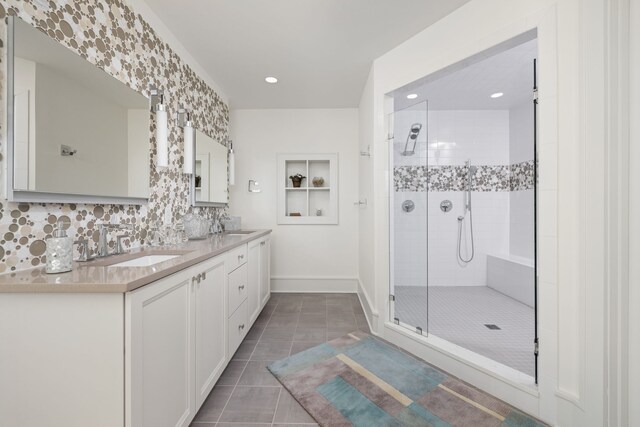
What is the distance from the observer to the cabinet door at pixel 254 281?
233 centimetres

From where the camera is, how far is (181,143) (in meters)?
2.27

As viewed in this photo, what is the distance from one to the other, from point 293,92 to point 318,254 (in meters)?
2.16

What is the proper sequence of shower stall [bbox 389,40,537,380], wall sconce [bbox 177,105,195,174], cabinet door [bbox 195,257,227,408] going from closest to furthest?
cabinet door [bbox 195,257,227,408] < wall sconce [bbox 177,105,195,174] < shower stall [bbox 389,40,537,380]

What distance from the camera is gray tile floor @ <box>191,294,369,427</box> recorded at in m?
1.43

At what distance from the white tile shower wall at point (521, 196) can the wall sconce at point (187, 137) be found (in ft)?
13.2

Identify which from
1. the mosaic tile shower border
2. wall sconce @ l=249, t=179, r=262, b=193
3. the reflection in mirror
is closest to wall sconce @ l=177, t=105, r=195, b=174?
the reflection in mirror

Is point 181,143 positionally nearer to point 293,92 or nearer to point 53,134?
point 53,134

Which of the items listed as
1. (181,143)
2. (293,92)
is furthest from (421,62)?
(181,143)

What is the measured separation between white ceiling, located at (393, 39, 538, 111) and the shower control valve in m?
1.34

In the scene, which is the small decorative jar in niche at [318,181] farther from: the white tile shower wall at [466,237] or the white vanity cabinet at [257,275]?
the white tile shower wall at [466,237]

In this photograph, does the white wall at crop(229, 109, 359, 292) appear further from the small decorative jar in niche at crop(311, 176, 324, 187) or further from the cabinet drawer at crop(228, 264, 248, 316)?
the cabinet drawer at crop(228, 264, 248, 316)

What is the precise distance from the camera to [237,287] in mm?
1997

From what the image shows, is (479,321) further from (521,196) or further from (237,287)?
(237,287)

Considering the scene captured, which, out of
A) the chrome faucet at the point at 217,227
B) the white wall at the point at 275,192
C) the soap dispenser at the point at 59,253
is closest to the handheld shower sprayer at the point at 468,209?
the white wall at the point at 275,192
